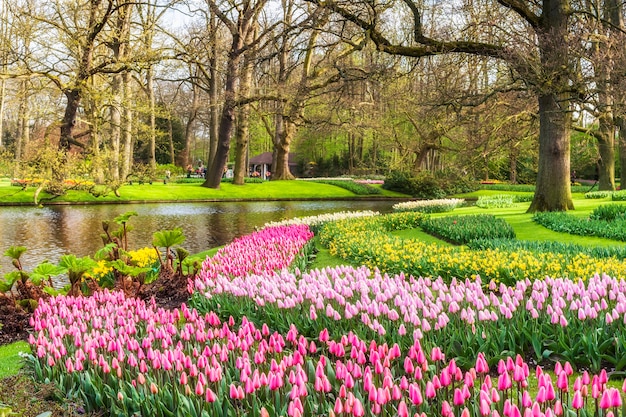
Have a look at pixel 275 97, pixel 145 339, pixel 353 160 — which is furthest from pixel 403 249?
pixel 353 160

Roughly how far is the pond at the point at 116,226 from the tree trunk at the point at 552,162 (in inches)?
326

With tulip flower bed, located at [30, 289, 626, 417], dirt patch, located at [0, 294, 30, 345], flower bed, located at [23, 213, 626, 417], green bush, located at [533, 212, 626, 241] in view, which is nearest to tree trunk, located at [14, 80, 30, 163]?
dirt patch, located at [0, 294, 30, 345]

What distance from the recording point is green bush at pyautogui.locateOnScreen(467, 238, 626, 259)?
8.86 meters

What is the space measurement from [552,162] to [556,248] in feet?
21.6

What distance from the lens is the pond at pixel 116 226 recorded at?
15125 millimetres

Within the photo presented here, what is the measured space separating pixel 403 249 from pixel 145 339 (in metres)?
6.15

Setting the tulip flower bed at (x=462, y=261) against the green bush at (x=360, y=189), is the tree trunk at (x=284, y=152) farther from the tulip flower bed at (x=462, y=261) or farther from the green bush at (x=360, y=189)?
the tulip flower bed at (x=462, y=261)

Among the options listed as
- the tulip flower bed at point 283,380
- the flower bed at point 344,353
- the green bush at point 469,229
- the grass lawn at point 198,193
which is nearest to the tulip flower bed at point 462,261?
the flower bed at point 344,353

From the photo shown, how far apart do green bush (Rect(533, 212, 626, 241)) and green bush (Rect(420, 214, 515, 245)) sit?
1.16 m

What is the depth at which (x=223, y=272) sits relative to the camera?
8.14 m

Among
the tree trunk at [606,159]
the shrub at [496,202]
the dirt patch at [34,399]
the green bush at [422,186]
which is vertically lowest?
the dirt patch at [34,399]

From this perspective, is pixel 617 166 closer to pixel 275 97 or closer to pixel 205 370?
pixel 275 97

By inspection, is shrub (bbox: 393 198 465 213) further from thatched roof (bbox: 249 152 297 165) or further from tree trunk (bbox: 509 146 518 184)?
thatched roof (bbox: 249 152 297 165)

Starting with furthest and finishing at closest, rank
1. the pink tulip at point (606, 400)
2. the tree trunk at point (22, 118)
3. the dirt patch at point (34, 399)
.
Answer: the tree trunk at point (22, 118), the dirt patch at point (34, 399), the pink tulip at point (606, 400)
